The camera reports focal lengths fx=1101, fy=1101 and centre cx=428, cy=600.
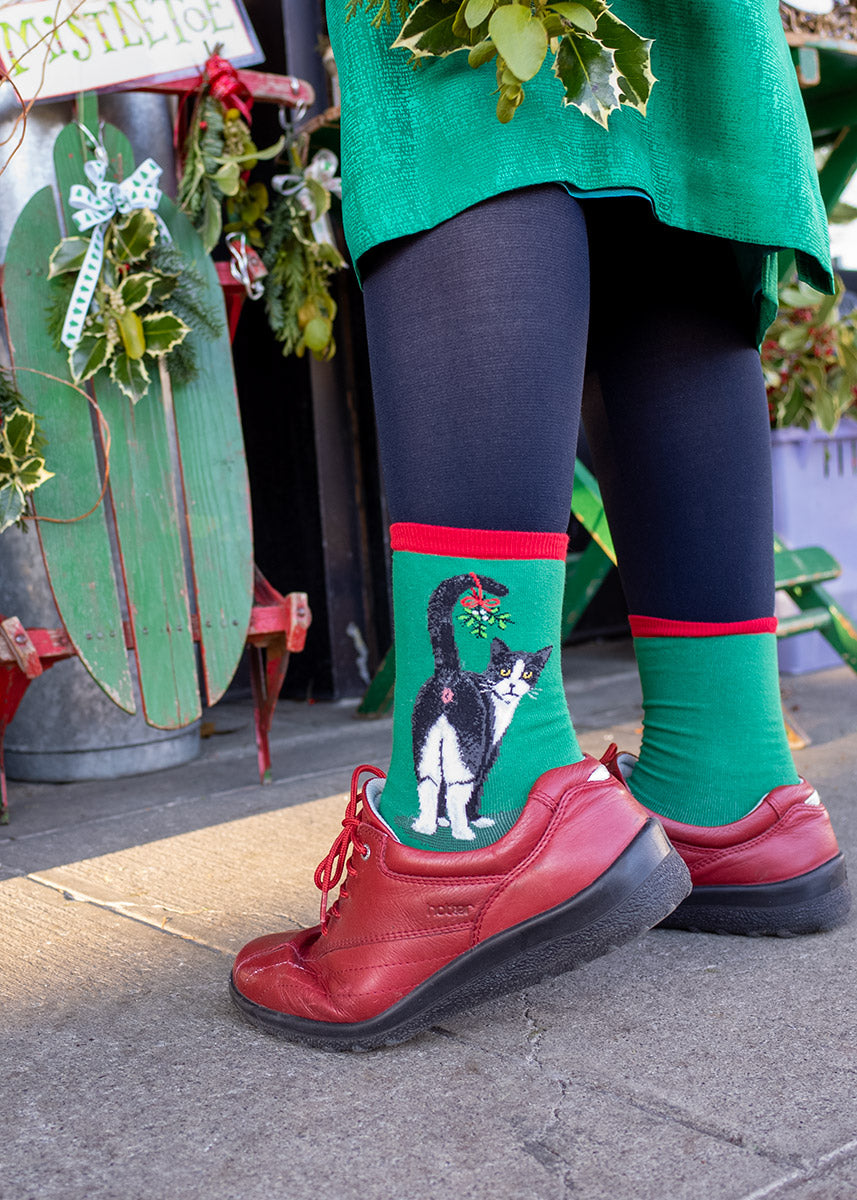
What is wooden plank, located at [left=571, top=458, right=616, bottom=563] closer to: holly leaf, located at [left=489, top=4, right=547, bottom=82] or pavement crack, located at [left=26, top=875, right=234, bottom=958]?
pavement crack, located at [left=26, top=875, right=234, bottom=958]

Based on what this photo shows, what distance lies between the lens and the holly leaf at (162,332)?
1982 millimetres

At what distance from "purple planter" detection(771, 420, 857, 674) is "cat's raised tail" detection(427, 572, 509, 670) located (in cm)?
212

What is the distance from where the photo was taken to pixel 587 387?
4.34ft

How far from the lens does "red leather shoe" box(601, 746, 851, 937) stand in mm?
1228

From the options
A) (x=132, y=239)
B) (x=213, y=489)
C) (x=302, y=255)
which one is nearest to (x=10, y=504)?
(x=213, y=489)

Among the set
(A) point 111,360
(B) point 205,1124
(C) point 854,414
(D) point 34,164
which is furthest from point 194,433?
(C) point 854,414

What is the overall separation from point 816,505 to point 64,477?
6.66 ft

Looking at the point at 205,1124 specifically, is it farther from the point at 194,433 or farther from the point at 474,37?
the point at 194,433

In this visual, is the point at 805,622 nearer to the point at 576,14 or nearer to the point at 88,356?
the point at 88,356

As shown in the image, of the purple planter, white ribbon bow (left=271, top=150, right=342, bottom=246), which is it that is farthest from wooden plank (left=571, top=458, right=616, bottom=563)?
white ribbon bow (left=271, top=150, right=342, bottom=246)

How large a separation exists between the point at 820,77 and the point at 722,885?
2.17 metres

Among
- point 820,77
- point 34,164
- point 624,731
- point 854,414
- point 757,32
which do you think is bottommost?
point 624,731

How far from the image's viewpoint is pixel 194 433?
2.12 metres

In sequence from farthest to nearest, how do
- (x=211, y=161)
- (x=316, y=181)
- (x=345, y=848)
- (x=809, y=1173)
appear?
(x=316, y=181)
(x=211, y=161)
(x=345, y=848)
(x=809, y=1173)
